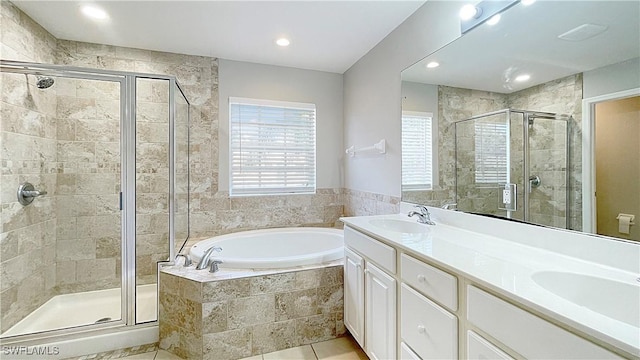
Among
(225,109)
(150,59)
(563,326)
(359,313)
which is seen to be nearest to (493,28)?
(563,326)

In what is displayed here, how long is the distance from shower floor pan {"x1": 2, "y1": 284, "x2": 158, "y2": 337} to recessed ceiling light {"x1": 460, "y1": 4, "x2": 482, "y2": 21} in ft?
9.36

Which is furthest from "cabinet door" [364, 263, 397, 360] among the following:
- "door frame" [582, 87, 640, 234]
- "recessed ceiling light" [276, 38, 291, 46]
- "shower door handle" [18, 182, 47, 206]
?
"shower door handle" [18, 182, 47, 206]

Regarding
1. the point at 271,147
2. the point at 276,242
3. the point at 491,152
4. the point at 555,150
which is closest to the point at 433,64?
the point at 491,152

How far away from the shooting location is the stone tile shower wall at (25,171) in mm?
1968

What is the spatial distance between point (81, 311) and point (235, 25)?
2624 mm

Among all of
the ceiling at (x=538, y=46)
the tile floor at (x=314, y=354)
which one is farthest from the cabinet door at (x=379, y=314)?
the ceiling at (x=538, y=46)

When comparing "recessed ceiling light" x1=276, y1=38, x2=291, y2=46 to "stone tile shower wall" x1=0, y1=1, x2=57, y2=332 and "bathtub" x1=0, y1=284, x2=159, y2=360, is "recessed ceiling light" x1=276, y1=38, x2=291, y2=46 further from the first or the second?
"bathtub" x1=0, y1=284, x2=159, y2=360

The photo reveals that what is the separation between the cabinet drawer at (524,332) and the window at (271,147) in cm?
247

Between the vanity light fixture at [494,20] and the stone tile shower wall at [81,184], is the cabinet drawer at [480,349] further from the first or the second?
the stone tile shower wall at [81,184]

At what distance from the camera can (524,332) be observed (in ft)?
2.58

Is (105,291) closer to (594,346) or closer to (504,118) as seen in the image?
(594,346)

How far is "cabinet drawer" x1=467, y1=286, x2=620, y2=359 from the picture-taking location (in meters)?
0.67

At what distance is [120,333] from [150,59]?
2.43 metres

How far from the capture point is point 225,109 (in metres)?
2.98
